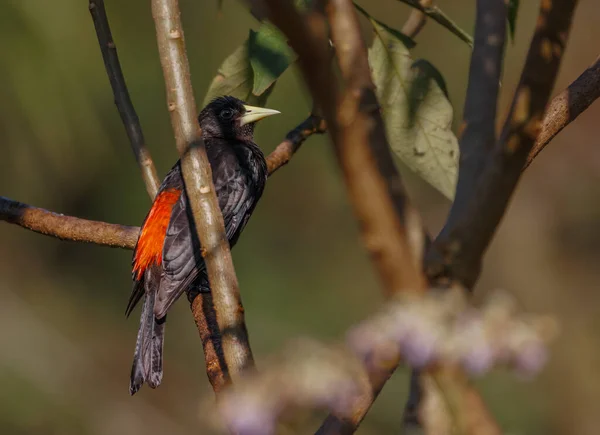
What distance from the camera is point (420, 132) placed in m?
2.54

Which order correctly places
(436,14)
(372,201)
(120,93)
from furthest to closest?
(120,93) → (436,14) → (372,201)

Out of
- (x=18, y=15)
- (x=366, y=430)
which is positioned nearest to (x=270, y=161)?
(x=18, y=15)

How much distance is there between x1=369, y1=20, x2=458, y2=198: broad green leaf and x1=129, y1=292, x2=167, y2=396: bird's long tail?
4.84 ft

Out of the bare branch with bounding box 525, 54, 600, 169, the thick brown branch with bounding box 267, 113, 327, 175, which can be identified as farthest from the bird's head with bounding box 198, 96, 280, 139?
the bare branch with bounding box 525, 54, 600, 169

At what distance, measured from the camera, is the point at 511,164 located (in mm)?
1228

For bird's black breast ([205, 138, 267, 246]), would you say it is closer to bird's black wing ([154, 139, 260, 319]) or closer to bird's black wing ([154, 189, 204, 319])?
bird's black wing ([154, 139, 260, 319])

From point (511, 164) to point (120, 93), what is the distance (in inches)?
80.1

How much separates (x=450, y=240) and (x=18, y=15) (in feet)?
15.2

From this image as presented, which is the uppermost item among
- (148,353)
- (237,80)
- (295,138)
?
(237,80)

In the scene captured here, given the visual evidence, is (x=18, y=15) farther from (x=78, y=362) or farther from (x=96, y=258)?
(x=78, y=362)

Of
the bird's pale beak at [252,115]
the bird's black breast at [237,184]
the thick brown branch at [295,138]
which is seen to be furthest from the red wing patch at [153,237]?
the bird's pale beak at [252,115]

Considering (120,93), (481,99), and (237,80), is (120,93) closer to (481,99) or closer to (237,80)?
(237,80)

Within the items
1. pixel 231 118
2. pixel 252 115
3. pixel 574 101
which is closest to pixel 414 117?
pixel 574 101

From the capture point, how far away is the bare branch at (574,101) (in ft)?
8.18
